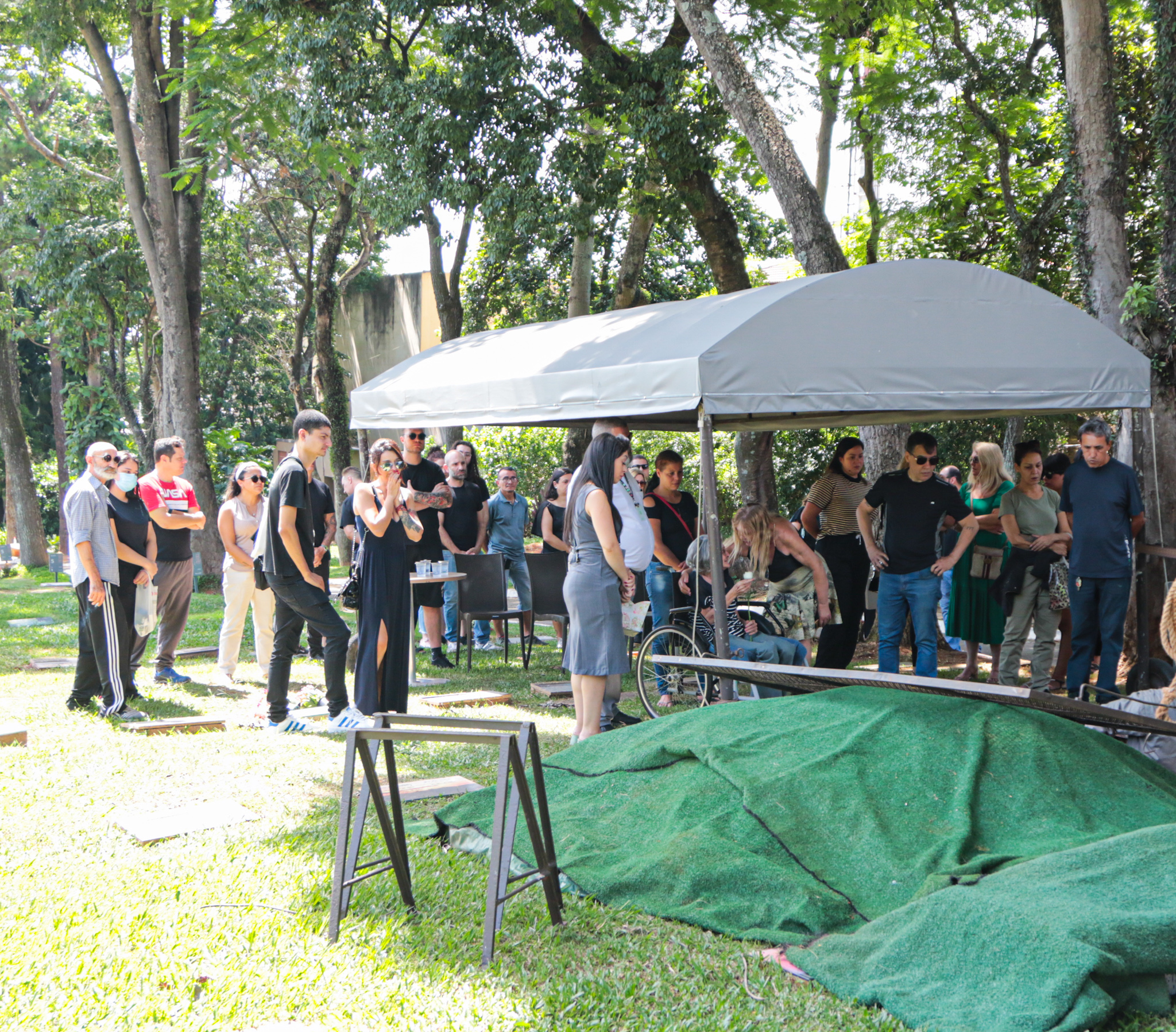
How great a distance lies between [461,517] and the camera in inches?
397

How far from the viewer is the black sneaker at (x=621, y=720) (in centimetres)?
680

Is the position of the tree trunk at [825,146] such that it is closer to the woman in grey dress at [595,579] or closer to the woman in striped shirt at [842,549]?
the woman in striped shirt at [842,549]

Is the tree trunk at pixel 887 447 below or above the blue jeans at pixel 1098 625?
above

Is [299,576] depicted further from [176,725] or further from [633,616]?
[633,616]

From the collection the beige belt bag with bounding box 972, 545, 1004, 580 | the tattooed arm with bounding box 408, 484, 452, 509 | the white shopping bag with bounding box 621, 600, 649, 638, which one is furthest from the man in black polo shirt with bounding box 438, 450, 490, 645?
the beige belt bag with bounding box 972, 545, 1004, 580

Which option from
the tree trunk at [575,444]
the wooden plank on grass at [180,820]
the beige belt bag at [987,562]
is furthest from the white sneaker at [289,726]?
the tree trunk at [575,444]

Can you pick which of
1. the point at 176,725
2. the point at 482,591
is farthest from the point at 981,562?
the point at 176,725

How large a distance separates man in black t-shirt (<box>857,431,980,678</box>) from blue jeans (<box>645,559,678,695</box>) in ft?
4.74

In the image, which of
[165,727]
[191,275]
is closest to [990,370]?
[165,727]

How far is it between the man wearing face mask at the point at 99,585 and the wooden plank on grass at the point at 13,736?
646 mm

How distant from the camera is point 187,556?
28.8 ft

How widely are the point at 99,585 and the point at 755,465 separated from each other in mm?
6789

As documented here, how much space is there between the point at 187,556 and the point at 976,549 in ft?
20.5

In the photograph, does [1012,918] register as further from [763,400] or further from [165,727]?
[165,727]
